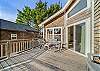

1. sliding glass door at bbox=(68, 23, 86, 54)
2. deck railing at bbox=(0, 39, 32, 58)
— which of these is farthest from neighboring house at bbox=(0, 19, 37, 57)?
sliding glass door at bbox=(68, 23, 86, 54)

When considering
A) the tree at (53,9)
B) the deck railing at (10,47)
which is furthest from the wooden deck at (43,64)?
the tree at (53,9)

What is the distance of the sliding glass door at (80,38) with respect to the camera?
617 cm

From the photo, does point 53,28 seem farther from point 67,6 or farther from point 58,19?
point 67,6

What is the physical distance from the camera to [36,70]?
3.84 meters

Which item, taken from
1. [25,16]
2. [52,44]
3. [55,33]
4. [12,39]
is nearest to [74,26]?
[52,44]

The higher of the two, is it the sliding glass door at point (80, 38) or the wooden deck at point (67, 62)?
the sliding glass door at point (80, 38)

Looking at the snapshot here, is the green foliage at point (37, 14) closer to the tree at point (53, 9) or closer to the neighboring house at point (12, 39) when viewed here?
the tree at point (53, 9)

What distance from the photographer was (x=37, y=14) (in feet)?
76.6

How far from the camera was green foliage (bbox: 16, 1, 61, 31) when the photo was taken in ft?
75.8

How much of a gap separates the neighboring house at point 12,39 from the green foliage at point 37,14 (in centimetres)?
402

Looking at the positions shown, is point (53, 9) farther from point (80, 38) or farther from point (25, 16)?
point (80, 38)

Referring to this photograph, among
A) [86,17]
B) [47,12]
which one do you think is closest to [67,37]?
[86,17]

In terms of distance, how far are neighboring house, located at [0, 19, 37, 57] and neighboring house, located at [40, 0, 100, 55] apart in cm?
235

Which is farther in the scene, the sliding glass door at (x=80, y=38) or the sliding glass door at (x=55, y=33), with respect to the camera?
the sliding glass door at (x=55, y=33)
